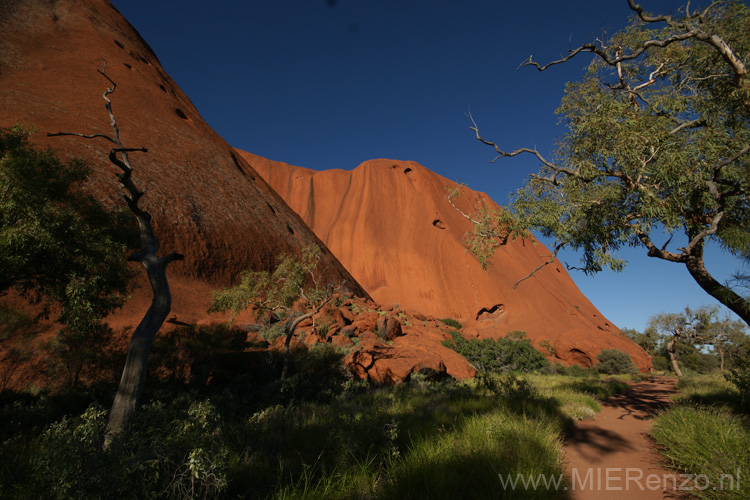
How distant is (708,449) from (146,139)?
98.9ft

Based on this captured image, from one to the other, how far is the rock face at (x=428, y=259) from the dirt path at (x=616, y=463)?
22.2 m

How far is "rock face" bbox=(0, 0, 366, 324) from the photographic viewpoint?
18.8 meters

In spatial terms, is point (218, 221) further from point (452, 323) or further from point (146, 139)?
point (452, 323)

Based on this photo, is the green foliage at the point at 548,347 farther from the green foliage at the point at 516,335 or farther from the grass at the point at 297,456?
the grass at the point at 297,456

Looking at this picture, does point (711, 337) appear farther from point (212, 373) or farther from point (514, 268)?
point (212, 373)

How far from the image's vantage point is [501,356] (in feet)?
68.4

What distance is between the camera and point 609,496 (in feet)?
11.3

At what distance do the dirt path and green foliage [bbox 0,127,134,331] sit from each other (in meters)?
10.2

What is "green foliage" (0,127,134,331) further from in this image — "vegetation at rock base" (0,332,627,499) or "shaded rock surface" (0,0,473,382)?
"shaded rock surface" (0,0,473,382)

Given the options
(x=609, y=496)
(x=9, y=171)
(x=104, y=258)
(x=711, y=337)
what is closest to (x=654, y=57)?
(x=609, y=496)

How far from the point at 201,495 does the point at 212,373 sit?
29.0ft

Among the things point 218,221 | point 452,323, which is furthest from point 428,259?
point 218,221

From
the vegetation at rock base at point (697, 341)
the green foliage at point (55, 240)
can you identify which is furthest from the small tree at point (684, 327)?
the green foliage at point (55, 240)

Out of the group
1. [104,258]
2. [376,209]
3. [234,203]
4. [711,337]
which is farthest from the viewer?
[376,209]
